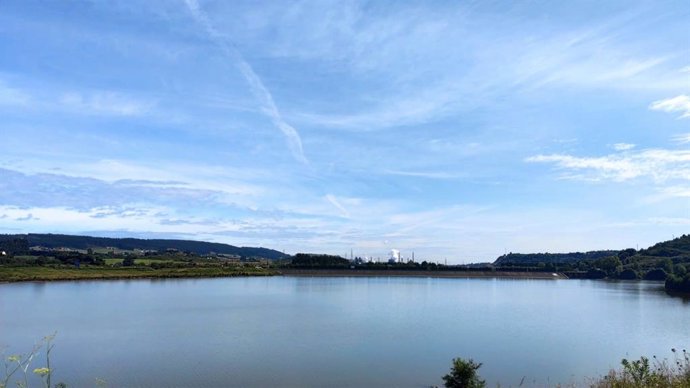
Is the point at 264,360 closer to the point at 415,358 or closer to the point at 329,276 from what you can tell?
the point at 415,358

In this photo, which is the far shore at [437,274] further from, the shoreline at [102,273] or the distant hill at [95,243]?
the distant hill at [95,243]

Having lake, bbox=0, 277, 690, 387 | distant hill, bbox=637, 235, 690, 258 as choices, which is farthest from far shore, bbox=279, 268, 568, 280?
lake, bbox=0, 277, 690, 387

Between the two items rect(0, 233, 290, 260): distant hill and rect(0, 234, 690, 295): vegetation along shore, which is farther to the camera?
rect(0, 233, 290, 260): distant hill

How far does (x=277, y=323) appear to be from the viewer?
101ft

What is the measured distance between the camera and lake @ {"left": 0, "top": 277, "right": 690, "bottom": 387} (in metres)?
17.7

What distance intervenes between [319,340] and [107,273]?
197 ft

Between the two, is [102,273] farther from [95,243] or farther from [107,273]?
[95,243]

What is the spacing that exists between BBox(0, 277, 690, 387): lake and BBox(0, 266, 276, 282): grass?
25.1m

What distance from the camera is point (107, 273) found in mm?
74312

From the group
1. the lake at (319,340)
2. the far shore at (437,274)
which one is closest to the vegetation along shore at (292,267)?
the far shore at (437,274)

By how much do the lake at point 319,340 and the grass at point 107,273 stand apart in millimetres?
25087

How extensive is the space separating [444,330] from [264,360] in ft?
41.3

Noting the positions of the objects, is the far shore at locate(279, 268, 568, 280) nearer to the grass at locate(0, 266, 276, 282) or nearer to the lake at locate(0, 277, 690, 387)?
the grass at locate(0, 266, 276, 282)

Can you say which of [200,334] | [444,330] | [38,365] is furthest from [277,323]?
[38,365]
